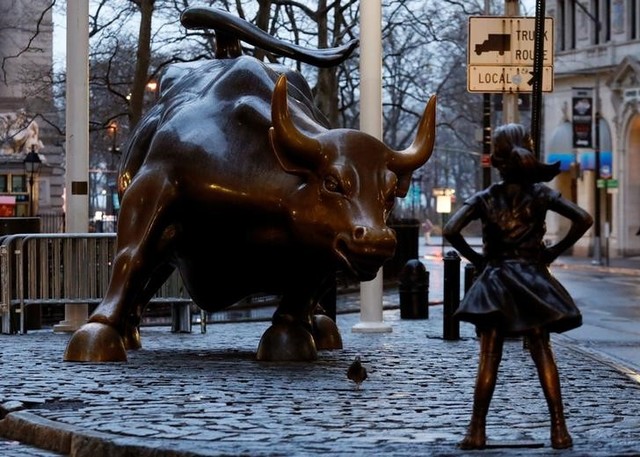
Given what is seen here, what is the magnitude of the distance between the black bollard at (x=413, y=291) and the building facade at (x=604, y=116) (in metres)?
32.6

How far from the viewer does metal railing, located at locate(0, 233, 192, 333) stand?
18391 mm

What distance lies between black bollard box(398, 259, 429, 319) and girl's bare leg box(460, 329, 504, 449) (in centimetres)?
1426

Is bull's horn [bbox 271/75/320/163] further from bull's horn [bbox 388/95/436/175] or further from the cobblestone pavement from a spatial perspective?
the cobblestone pavement

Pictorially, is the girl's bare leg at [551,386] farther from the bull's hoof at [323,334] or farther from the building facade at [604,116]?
the building facade at [604,116]

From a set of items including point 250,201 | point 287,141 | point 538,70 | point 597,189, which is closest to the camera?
point 287,141

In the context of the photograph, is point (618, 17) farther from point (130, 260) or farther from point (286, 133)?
point (286, 133)

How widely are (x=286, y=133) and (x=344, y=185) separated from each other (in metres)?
0.61

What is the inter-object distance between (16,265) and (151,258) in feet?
17.9

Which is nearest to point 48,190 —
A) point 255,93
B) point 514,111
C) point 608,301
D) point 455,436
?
point 608,301

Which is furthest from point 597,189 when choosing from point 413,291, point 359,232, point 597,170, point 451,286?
point 359,232

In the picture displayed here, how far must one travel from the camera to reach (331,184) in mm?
12188

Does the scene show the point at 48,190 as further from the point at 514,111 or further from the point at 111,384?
the point at 111,384

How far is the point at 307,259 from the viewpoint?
1277cm

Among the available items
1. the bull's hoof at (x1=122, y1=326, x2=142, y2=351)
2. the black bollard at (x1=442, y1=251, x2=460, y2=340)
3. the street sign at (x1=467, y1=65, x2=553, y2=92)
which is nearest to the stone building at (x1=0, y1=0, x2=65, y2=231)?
the street sign at (x1=467, y1=65, x2=553, y2=92)
